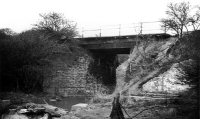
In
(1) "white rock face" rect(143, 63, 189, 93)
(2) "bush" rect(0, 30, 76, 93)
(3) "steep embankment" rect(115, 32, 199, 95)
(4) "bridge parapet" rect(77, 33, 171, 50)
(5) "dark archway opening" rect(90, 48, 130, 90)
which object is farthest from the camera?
(5) "dark archway opening" rect(90, 48, 130, 90)

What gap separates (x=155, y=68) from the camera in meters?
22.0

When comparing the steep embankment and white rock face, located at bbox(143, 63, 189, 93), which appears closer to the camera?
white rock face, located at bbox(143, 63, 189, 93)

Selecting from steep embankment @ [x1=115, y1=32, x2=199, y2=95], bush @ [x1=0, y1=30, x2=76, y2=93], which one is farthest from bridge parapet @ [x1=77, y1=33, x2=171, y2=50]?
bush @ [x1=0, y1=30, x2=76, y2=93]

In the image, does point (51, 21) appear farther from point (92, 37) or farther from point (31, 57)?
point (31, 57)

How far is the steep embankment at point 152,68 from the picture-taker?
60.5ft

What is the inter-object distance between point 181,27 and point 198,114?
51.1ft

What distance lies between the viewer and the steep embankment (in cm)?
1845

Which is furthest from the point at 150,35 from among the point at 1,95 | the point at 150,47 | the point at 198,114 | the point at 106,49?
the point at 198,114

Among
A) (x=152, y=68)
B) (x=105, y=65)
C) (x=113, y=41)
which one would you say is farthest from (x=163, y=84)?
(x=105, y=65)

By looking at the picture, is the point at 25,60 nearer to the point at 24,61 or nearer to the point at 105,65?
the point at 24,61

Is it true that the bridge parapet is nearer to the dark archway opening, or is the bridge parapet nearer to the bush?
the dark archway opening

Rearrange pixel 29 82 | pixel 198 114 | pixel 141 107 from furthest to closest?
pixel 29 82 → pixel 141 107 → pixel 198 114

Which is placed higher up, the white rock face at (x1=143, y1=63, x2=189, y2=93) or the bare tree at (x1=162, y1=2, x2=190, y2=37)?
the bare tree at (x1=162, y1=2, x2=190, y2=37)

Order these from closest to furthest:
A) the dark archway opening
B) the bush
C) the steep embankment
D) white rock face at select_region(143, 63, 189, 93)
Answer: white rock face at select_region(143, 63, 189, 93)
the steep embankment
the bush
the dark archway opening
